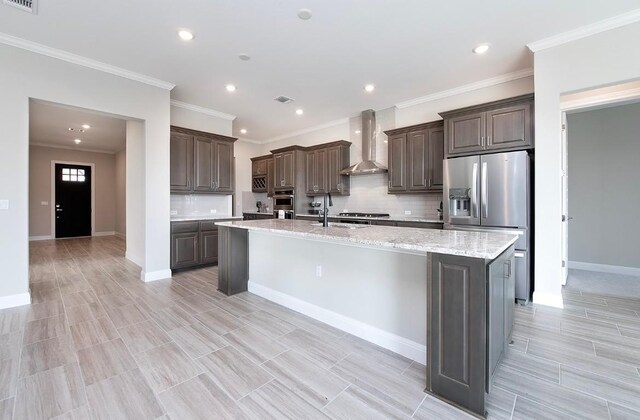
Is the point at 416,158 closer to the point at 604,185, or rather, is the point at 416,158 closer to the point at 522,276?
the point at 522,276

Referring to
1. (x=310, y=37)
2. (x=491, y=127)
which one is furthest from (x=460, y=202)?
(x=310, y=37)

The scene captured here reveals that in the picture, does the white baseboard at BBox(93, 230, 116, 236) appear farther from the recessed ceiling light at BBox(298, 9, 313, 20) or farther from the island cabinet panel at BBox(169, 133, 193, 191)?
the recessed ceiling light at BBox(298, 9, 313, 20)

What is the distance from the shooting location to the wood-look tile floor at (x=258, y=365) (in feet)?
5.24

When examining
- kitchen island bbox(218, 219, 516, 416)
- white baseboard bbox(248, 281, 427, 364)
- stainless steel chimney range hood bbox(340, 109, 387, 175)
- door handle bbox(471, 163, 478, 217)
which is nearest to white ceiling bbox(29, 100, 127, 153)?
kitchen island bbox(218, 219, 516, 416)

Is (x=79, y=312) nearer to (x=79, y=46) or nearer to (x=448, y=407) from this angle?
(x=79, y=46)

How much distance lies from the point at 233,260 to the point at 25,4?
313 cm

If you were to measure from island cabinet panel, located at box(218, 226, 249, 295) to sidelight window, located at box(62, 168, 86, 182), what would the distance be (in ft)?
27.0

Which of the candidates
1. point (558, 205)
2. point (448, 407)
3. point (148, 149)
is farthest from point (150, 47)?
point (558, 205)

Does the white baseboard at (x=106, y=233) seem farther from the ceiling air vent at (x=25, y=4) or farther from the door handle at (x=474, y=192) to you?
the door handle at (x=474, y=192)

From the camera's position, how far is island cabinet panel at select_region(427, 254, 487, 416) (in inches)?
59.7

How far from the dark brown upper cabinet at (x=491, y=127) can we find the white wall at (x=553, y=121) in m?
0.19

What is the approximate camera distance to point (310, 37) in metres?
3.01

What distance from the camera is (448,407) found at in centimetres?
161

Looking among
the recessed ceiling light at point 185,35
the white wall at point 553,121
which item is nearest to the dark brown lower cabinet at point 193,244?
the recessed ceiling light at point 185,35
